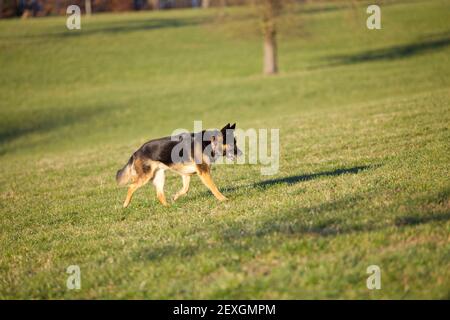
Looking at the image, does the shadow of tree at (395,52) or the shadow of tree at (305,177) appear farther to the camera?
the shadow of tree at (395,52)

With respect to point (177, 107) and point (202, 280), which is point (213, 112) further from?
point (202, 280)

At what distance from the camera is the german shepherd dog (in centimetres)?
1042

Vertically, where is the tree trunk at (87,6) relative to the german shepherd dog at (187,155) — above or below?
above

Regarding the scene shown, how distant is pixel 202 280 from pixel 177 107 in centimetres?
3124

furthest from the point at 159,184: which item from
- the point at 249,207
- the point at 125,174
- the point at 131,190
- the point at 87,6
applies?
the point at 87,6

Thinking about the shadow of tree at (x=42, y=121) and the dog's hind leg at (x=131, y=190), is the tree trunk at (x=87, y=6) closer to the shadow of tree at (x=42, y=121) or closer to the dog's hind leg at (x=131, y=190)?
the shadow of tree at (x=42, y=121)

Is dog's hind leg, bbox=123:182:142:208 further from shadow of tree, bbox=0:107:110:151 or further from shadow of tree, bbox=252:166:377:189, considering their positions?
shadow of tree, bbox=0:107:110:151

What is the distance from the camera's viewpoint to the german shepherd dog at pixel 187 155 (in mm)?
10422

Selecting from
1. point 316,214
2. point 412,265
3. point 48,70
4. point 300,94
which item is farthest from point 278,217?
point 48,70

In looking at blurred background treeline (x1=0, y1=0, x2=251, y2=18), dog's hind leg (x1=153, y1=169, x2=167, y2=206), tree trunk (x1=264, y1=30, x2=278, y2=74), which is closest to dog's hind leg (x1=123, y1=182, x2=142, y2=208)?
dog's hind leg (x1=153, y1=169, x2=167, y2=206)

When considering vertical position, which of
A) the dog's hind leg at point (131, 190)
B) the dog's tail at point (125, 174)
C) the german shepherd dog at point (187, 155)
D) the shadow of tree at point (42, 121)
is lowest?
the shadow of tree at point (42, 121)

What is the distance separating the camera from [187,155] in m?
10.5

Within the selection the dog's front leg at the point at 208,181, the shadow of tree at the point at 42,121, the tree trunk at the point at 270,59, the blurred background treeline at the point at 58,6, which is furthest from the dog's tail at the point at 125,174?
the blurred background treeline at the point at 58,6

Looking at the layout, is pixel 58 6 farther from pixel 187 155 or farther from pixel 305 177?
pixel 305 177
